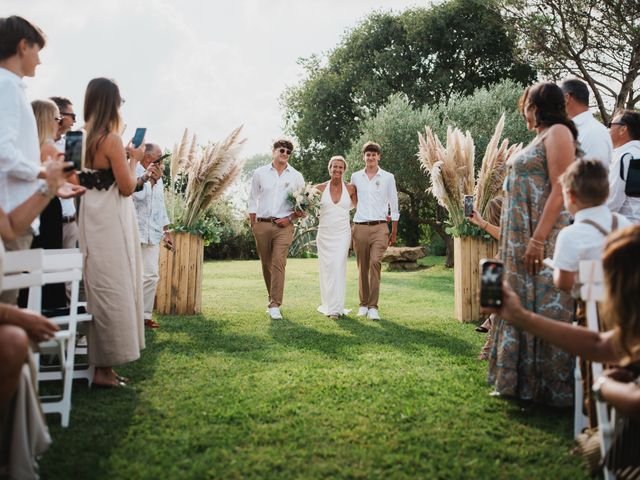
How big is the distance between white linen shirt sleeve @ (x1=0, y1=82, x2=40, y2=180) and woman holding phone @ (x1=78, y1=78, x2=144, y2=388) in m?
0.87

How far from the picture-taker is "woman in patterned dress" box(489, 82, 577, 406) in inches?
158

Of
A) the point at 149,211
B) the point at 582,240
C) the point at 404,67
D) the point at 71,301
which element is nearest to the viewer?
the point at 582,240

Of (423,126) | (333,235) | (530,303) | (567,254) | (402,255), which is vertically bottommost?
(530,303)

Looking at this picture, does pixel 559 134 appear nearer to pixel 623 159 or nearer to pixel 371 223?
pixel 623 159

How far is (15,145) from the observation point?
12.1 ft

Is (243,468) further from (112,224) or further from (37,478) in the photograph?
(112,224)

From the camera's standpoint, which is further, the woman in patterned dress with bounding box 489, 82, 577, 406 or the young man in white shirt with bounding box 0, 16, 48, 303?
the woman in patterned dress with bounding box 489, 82, 577, 406

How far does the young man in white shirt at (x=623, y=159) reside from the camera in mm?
5609

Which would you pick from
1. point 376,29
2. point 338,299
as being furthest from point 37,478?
point 376,29

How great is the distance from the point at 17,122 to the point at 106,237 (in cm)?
117

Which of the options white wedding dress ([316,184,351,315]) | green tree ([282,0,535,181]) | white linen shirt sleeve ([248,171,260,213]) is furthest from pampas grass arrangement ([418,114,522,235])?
green tree ([282,0,535,181])

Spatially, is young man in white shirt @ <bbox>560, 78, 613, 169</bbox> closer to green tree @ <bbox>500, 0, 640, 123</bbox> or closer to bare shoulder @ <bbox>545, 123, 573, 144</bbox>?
bare shoulder @ <bbox>545, 123, 573, 144</bbox>

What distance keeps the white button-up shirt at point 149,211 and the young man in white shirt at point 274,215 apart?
4.72 feet

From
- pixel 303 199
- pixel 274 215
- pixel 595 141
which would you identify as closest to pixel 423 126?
pixel 303 199
